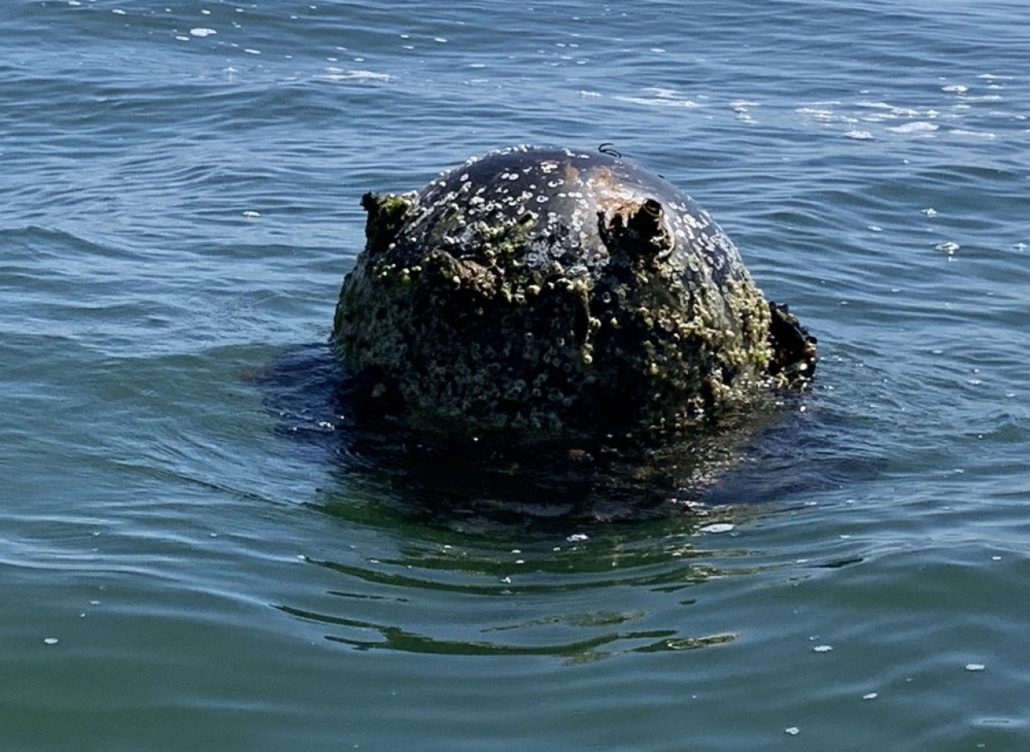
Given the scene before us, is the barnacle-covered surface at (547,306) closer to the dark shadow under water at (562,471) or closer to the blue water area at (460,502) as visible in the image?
the dark shadow under water at (562,471)

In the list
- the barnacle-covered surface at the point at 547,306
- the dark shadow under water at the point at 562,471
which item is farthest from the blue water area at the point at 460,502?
the barnacle-covered surface at the point at 547,306

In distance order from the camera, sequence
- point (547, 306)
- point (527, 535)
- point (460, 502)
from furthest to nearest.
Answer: point (547, 306), point (460, 502), point (527, 535)

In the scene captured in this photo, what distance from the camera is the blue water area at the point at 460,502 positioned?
18.0 feet

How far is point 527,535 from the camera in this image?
6.96 m

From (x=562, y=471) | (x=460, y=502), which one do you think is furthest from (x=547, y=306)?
(x=460, y=502)

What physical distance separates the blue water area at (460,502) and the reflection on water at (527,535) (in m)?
0.02

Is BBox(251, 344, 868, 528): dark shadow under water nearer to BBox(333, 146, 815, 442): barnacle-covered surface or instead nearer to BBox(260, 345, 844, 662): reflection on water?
BBox(260, 345, 844, 662): reflection on water

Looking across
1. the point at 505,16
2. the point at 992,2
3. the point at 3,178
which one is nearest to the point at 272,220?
the point at 3,178

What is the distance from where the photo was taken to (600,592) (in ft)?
21.0

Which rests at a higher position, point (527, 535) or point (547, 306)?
point (547, 306)

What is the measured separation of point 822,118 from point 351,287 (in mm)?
10512

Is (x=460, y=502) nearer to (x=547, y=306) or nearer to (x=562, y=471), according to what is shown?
(x=562, y=471)

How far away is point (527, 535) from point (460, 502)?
0.41 metres

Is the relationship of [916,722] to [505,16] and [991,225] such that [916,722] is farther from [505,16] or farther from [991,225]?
[505,16]
